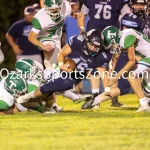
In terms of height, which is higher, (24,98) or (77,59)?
(77,59)

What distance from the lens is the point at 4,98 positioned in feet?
33.7

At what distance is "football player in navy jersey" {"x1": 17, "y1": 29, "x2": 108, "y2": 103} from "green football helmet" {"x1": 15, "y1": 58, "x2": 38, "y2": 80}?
0.93 ft

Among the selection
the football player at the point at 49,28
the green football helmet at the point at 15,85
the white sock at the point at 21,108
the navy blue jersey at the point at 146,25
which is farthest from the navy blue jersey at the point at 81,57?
the navy blue jersey at the point at 146,25

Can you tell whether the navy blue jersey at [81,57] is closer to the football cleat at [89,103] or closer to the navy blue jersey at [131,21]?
the football cleat at [89,103]

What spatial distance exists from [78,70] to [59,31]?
1602 mm

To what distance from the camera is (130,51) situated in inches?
427

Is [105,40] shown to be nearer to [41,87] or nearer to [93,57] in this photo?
[93,57]

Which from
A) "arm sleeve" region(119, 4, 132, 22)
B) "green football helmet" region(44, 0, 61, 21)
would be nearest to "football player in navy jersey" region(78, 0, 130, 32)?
"arm sleeve" region(119, 4, 132, 22)

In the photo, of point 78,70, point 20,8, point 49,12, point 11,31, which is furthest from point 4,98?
point 20,8

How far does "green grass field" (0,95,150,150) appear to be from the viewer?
24.8 ft

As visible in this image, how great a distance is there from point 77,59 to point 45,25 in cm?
126

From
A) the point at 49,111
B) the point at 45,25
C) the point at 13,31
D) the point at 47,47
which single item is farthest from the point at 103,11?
the point at 13,31

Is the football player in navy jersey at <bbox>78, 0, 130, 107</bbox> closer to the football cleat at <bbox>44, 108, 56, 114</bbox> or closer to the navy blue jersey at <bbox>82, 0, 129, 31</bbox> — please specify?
the navy blue jersey at <bbox>82, 0, 129, 31</bbox>

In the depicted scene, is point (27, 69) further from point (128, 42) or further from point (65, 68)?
point (128, 42)
